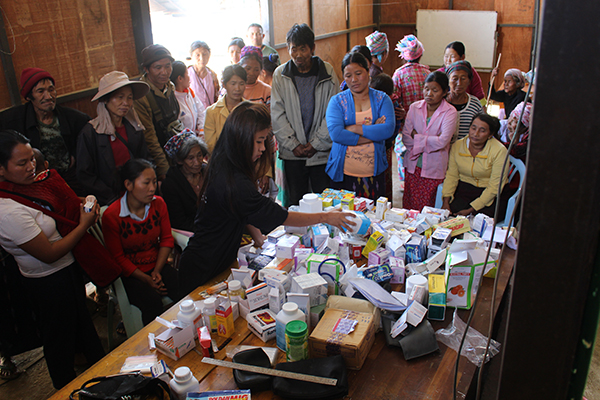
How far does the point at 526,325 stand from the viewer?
0.90 meters

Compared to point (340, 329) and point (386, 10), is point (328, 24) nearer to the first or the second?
point (386, 10)

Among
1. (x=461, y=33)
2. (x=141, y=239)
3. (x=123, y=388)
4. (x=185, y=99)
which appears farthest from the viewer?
(x=461, y=33)

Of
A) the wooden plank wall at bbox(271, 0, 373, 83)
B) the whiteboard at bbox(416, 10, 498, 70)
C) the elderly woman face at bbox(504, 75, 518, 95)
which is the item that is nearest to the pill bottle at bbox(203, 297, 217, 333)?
the elderly woman face at bbox(504, 75, 518, 95)

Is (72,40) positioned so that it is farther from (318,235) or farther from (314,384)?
(314,384)

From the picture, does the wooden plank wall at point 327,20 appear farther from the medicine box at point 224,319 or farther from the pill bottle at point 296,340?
the pill bottle at point 296,340

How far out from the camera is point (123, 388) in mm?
1378

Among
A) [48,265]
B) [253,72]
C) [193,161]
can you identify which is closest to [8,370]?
[48,265]

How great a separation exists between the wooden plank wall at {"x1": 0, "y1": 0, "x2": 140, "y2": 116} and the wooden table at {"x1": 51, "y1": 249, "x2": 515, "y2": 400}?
8.11ft

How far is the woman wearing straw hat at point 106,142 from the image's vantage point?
3.02 m

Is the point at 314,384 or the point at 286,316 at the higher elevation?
the point at 286,316

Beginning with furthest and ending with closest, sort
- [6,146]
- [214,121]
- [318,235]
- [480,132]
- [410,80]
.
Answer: [410,80] < [214,121] < [480,132] < [318,235] < [6,146]

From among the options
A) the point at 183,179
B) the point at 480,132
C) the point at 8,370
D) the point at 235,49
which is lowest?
the point at 8,370

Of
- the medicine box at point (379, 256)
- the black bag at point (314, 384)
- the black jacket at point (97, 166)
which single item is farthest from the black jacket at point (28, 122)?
the black bag at point (314, 384)

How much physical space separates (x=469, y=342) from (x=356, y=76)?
7.38ft
